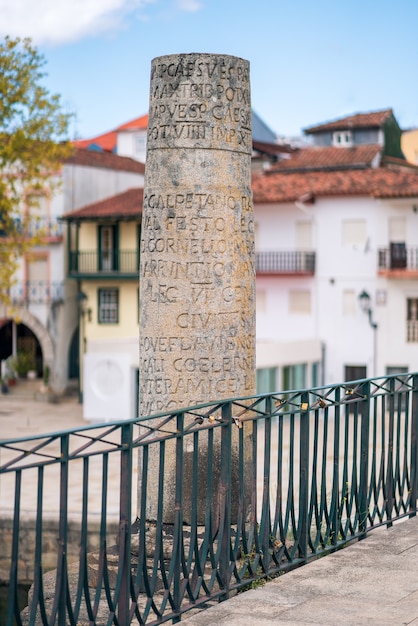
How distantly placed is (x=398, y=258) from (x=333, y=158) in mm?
7298

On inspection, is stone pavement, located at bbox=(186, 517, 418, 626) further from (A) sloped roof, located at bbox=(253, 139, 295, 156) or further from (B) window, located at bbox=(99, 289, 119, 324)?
(A) sloped roof, located at bbox=(253, 139, 295, 156)

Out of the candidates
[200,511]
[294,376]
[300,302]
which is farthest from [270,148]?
[200,511]

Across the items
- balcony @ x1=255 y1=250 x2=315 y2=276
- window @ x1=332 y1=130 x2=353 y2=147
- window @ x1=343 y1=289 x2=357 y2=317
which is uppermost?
window @ x1=332 y1=130 x2=353 y2=147

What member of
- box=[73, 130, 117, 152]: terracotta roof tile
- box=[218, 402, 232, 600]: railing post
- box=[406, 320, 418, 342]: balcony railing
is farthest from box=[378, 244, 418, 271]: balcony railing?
box=[218, 402, 232, 600]: railing post

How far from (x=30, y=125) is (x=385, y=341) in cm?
1680

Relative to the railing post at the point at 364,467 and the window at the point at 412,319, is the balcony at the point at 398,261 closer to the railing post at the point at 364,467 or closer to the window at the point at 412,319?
the window at the point at 412,319

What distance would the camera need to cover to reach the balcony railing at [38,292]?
162 feet

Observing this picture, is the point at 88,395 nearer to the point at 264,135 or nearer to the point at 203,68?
the point at 203,68

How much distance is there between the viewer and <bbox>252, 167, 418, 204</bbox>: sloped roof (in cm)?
4259

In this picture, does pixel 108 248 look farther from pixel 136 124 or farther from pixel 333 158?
pixel 136 124

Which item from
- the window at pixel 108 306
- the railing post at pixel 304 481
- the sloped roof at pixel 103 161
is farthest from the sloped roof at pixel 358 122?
the railing post at pixel 304 481

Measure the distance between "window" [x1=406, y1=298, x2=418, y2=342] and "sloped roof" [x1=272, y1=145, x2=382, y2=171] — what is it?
7026 mm

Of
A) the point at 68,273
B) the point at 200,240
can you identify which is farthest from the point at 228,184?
the point at 68,273

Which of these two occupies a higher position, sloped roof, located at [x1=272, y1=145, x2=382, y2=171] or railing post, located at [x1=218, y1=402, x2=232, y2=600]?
sloped roof, located at [x1=272, y1=145, x2=382, y2=171]
